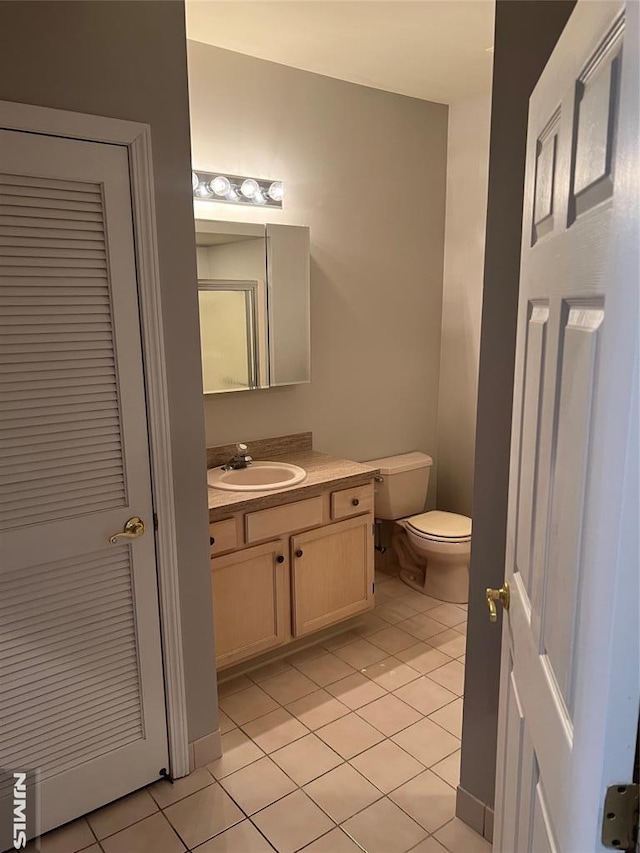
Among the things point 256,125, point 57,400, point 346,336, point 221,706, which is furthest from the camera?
point 346,336

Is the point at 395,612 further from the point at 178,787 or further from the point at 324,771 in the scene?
the point at 178,787

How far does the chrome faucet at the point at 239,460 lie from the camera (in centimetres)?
287

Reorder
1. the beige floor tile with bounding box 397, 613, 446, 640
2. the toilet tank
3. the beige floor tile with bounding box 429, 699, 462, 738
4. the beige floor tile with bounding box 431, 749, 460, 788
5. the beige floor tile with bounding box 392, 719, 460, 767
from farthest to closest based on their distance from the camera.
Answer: the toilet tank
the beige floor tile with bounding box 397, 613, 446, 640
the beige floor tile with bounding box 429, 699, 462, 738
the beige floor tile with bounding box 392, 719, 460, 767
the beige floor tile with bounding box 431, 749, 460, 788

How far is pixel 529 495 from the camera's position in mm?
1162

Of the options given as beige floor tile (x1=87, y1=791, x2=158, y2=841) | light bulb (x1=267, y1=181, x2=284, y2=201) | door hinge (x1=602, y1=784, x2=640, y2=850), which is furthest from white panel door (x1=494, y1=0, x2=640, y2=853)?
light bulb (x1=267, y1=181, x2=284, y2=201)

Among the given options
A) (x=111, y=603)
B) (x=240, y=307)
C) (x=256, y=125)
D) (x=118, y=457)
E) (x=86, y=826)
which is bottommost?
(x=86, y=826)

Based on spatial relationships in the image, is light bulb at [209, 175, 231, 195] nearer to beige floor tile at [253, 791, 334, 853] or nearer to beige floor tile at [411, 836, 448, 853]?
beige floor tile at [253, 791, 334, 853]

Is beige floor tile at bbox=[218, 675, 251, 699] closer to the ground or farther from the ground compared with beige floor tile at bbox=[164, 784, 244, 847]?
farther from the ground

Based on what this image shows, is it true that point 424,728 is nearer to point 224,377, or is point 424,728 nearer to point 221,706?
point 221,706

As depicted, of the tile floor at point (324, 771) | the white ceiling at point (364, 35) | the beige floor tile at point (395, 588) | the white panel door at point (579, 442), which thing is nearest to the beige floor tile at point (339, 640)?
the tile floor at point (324, 771)

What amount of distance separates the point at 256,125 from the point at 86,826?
2.80 meters

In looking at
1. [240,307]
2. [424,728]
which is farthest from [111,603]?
[240,307]

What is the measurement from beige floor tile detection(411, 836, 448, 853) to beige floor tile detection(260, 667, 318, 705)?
0.82 meters

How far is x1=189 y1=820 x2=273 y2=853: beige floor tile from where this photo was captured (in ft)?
6.11
